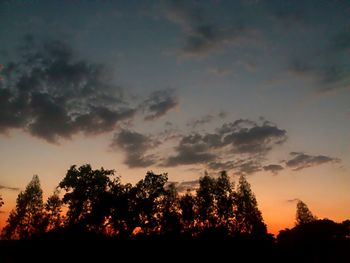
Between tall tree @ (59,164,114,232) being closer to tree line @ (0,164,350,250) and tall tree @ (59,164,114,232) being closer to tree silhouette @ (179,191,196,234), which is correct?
tree line @ (0,164,350,250)

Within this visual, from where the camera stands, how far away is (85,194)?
53.1 metres

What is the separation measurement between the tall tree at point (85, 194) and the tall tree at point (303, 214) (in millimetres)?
53537

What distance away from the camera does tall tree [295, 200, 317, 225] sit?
74.1 m

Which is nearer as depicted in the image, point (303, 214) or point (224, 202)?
point (224, 202)

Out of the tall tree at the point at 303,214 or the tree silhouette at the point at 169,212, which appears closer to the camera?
the tree silhouette at the point at 169,212

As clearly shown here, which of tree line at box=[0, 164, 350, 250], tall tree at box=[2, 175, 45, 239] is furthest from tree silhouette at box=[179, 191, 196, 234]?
tall tree at box=[2, 175, 45, 239]

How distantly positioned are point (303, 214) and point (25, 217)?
71.6 metres

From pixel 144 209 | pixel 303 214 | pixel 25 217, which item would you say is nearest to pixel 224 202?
pixel 144 209

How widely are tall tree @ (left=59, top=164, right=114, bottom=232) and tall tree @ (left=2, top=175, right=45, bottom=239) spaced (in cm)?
1381

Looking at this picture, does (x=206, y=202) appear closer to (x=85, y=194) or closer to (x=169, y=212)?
(x=169, y=212)

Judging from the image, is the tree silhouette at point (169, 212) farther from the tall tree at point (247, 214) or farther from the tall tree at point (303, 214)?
the tall tree at point (303, 214)

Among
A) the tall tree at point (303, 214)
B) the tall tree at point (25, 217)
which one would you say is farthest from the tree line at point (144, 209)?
the tall tree at point (303, 214)

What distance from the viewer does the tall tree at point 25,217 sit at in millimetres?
62156

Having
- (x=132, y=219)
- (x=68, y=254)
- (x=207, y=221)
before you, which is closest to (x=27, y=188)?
(x=132, y=219)
